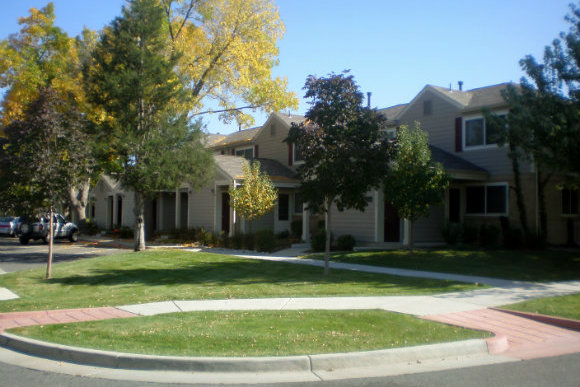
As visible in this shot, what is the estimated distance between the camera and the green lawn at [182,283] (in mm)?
11070

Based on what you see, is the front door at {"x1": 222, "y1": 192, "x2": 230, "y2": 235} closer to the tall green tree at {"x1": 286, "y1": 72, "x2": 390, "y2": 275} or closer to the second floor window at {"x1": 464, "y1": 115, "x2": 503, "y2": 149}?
the second floor window at {"x1": 464, "y1": 115, "x2": 503, "y2": 149}

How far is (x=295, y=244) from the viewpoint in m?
23.1

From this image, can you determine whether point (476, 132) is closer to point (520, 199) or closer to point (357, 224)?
point (520, 199)

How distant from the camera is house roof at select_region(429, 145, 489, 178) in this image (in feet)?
67.8

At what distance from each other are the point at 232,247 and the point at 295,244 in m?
2.80

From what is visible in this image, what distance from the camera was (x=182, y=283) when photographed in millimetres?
12984

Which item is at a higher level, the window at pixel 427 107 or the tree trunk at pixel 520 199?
the window at pixel 427 107

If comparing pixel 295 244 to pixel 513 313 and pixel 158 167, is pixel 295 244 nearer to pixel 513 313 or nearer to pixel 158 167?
pixel 158 167

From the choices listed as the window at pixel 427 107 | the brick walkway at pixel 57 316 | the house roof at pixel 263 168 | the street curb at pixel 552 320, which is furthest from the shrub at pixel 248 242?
the street curb at pixel 552 320

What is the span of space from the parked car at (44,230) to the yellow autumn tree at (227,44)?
1032cm

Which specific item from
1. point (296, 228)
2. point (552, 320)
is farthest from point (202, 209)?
point (552, 320)

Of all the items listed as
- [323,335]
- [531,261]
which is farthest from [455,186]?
[323,335]

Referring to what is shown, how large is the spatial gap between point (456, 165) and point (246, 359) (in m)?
17.0

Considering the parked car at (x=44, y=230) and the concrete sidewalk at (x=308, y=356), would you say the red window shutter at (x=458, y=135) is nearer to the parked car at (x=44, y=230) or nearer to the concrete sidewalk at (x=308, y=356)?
the concrete sidewalk at (x=308, y=356)
